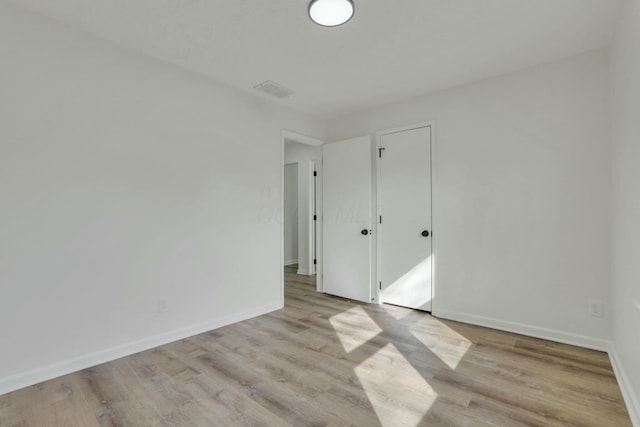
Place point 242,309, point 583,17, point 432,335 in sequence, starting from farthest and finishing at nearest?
point 242,309, point 432,335, point 583,17

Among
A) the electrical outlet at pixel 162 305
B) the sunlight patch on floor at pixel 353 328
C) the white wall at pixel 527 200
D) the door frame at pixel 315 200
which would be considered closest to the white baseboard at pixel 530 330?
the white wall at pixel 527 200

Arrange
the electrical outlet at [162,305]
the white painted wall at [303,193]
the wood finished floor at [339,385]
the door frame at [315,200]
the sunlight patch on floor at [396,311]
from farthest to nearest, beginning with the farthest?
the white painted wall at [303,193]
the door frame at [315,200]
the sunlight patch on floor at [396,311]
the electrical outlet at [162,305]
the wood finished floor at [339,385]

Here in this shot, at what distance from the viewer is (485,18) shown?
221cm

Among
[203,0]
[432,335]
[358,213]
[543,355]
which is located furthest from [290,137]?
[543,355]

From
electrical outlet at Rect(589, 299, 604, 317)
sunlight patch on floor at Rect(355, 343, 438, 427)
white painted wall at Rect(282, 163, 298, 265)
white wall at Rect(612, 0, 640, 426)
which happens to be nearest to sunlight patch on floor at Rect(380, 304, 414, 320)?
sunlight patch on floor at Rect(355, 343, 438, 427)

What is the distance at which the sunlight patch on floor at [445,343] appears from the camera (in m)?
2.45

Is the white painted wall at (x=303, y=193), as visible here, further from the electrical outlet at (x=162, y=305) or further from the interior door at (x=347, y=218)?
Result: the electrical outlet at (x=162, y=305)

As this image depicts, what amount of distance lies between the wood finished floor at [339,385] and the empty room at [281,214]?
0.02 m

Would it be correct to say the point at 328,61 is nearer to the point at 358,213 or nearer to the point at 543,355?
the point at 358,213

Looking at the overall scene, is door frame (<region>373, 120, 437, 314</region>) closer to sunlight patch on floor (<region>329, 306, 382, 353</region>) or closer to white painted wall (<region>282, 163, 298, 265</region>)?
sunlight patch on floor (<region>329, 306, 382, 353</region>)

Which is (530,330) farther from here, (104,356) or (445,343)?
(104,356)

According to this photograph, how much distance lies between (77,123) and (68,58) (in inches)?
19.1

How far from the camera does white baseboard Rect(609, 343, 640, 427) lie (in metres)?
1.64

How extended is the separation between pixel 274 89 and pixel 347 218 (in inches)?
75.4
